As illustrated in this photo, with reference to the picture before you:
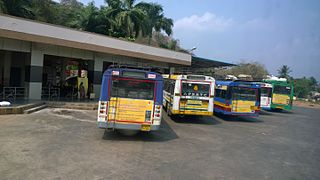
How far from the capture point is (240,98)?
57.2 feet

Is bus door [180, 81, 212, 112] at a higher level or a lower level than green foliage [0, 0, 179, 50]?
lower

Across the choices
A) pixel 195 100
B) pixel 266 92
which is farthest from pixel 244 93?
pixel 266 92

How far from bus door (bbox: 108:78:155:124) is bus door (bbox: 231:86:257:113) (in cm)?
876

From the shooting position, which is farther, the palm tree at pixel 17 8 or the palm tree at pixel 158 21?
the palm tree at pixel 158 21

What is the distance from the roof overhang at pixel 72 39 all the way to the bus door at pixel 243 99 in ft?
32.9

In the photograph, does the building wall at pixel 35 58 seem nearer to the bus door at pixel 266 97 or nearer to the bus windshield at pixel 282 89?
the bus door at pixel 266 97

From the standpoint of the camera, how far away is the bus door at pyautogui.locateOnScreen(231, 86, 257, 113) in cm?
1734

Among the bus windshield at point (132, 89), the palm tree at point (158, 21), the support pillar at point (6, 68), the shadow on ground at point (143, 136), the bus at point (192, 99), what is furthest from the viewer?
the palm tree at point (158, 21)

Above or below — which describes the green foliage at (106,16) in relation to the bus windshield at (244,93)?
above

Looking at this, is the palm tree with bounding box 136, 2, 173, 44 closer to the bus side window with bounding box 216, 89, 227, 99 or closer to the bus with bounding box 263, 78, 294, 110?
the bus with bounding box 263, 78, 294, 110

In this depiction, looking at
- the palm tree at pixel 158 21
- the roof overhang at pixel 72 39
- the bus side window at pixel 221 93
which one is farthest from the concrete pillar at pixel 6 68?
the palm tree at pixel 158 21

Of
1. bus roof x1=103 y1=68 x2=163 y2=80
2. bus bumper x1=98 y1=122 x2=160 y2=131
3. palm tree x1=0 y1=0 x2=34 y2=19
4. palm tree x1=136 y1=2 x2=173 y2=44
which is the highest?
palm tree x1=136 y1=2 x2=173 y2=44

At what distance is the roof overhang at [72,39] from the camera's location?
1625 centimetres

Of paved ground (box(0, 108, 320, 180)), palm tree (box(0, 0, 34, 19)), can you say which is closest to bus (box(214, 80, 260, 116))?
paved ground (box(0, 108, 320, 180))
